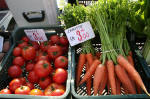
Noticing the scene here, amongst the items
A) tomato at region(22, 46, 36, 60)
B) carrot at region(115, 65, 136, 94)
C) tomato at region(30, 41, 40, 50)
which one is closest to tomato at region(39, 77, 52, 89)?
tomato at region(22, 46, 36, 60)

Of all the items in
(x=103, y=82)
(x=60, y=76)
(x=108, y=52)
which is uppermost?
(x=108, y=52)

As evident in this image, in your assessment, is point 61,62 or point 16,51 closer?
point 61,62

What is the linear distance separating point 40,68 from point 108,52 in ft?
1.62

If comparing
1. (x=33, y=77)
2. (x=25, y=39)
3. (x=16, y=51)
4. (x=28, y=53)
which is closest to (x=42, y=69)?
(x=33, y=77)

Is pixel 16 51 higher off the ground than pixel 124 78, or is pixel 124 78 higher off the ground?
pixel 16 51

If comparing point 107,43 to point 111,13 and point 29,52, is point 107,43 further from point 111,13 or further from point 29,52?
point 29,52

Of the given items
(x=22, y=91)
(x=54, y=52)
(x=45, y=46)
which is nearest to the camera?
(x=22, y=91)

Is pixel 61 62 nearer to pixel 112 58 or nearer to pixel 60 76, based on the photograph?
pixel 60 76

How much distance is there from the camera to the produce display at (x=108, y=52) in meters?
1.01

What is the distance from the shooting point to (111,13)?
1.08 m

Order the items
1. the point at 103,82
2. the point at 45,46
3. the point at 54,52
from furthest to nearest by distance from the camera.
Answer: the point at 45,46 → the point at 54,52 → the point at 103,82

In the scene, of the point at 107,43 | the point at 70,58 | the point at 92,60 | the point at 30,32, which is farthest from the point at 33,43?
the point at 107,43

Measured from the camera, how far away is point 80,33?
116 cm

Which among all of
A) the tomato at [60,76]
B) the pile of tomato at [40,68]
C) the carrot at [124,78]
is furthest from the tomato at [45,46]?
the carrot at [124,78]
